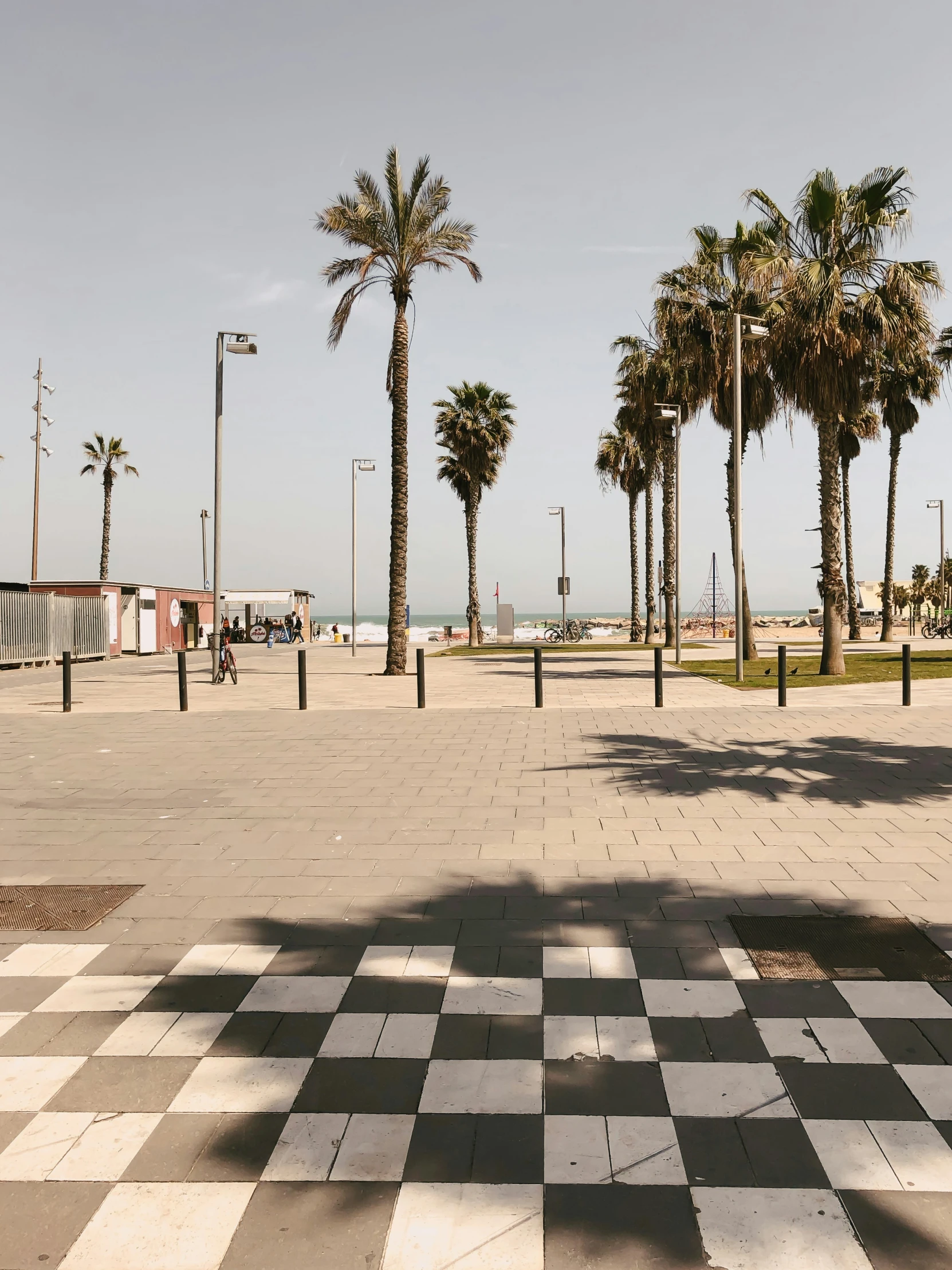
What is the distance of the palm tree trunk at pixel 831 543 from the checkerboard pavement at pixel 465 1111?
18410 millimetres

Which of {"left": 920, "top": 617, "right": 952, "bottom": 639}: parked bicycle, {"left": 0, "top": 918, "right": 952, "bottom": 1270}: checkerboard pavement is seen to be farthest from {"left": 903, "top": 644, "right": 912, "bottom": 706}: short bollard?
{"left": 920, "top": 617, "right": 952, "bottom": 639}: parked bicycle

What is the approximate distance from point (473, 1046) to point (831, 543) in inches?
807

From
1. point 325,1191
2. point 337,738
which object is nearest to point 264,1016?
point 325,1191

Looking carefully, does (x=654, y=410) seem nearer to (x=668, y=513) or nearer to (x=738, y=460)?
(x=668, y=513)

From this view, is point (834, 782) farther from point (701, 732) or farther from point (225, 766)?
point (225, 766)

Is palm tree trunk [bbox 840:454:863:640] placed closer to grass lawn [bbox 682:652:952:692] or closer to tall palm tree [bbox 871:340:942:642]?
tall palm tree [bbox 871:340:942:642]

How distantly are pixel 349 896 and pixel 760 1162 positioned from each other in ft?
10.1

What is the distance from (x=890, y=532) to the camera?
4034cm

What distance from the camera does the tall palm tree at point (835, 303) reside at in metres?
20.2

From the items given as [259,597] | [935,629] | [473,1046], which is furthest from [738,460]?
[935,629]

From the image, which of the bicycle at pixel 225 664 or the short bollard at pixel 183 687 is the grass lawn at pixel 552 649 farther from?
the short bollard at pixel 183 687

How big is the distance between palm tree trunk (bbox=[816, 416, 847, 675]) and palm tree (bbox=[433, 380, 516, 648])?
24.0m

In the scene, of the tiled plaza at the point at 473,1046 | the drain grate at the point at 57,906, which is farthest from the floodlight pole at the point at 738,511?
the drain grate at the point at 57,906

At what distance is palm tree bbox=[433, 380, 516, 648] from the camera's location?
4431 centimetres
